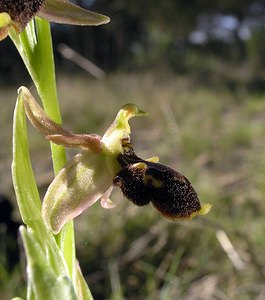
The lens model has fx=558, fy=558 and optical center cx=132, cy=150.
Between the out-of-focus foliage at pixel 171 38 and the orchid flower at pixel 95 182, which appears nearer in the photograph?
the orchid flower at pixel 95 182

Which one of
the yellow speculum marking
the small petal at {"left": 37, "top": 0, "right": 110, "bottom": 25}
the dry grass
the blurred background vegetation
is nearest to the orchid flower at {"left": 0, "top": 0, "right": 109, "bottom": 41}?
the small petal at {"left": 37, "top": 0, "right": 110, "bottom": 25}

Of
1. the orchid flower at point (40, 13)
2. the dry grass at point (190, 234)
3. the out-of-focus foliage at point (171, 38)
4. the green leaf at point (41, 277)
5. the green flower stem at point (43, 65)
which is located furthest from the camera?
the out-of-focus foliage at point (171, 38)

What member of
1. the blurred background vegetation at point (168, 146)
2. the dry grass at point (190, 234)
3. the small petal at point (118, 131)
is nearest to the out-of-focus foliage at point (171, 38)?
the blurred background vegetation at point (168, 146)

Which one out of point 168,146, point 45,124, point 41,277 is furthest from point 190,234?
point 41,277

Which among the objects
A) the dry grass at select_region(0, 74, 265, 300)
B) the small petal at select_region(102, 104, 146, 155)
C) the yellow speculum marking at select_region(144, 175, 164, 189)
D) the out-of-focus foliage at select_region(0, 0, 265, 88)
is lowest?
the out-of-focus foliage at select_region(0, 0, 265, 88)

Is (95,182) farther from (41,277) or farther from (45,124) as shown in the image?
(41,277)

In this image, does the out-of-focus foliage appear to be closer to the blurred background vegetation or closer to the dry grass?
the blurred background vegetation

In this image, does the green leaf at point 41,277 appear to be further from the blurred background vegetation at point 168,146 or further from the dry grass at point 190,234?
the dry grass at point 190,234
